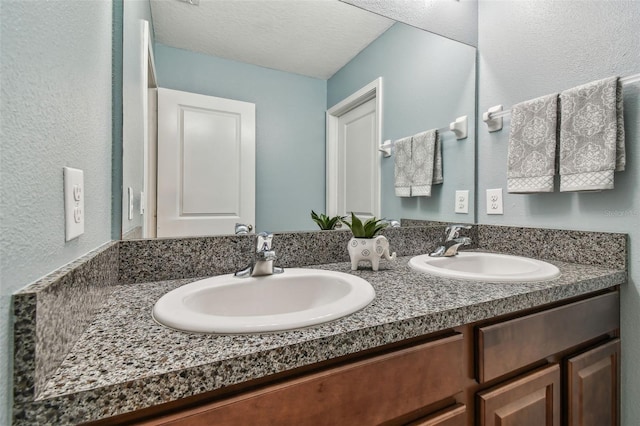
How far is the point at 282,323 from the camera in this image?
0.49 metres

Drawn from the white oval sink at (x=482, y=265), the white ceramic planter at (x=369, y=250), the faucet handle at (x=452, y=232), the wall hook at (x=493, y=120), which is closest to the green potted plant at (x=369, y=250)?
the white ceramic planter at (x=369, y=250)

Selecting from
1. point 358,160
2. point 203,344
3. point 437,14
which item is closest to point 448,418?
point 203,344

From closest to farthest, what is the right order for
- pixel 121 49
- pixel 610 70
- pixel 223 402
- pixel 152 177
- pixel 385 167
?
pixel 223 402 → pixel 121 49 → pixel 152 177 → pixel 610 70 → pixel 385 167

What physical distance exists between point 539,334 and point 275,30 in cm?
121

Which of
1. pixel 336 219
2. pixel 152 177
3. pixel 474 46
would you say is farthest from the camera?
pixel 474 46

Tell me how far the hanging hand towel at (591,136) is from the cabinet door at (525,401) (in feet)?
1.98

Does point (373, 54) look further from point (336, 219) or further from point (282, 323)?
point (282, 323)

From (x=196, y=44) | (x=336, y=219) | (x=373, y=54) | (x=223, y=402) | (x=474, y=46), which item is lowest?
(x=223, y=402)

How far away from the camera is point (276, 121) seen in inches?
41.7

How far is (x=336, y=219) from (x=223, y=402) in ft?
2.59

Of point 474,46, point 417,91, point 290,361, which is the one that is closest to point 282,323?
point 290,361

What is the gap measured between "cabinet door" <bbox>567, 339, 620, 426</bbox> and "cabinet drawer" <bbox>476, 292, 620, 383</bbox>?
0.06 m

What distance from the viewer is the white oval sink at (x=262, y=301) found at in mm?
497

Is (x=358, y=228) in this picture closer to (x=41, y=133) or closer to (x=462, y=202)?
(x=462, y=202)
